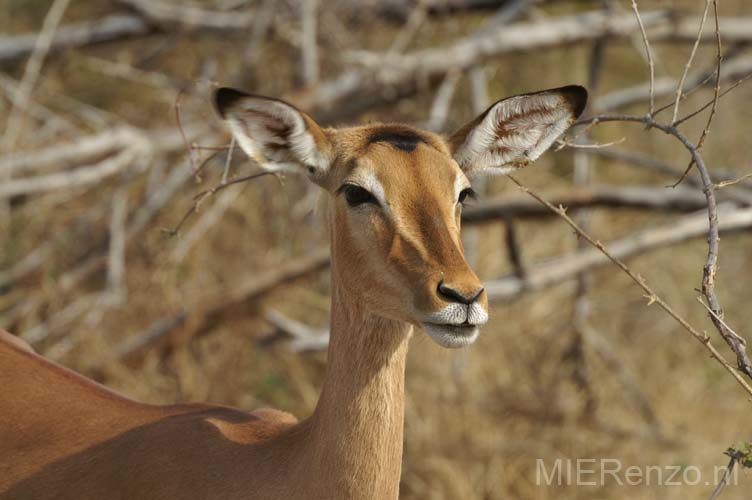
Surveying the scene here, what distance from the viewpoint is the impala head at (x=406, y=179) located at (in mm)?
3246

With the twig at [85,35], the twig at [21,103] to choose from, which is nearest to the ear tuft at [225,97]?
the twig at [21,103]

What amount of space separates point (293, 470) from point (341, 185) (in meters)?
0.97

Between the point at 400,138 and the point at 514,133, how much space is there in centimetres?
56

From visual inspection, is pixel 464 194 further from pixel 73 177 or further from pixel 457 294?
pixel 73 177

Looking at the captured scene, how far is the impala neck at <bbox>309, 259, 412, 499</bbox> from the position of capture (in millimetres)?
3473

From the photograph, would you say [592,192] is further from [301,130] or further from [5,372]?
[5,372]

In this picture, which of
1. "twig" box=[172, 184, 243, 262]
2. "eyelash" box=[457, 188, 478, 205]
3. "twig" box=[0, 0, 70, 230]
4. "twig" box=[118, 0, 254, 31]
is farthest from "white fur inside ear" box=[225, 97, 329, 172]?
"twig" box=[118, 0, 254, 31]

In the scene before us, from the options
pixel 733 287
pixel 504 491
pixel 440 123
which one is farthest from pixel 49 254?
pixel 733 287

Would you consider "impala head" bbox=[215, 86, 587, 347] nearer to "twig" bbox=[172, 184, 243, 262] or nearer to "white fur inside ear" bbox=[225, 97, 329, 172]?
"white fur inside ear" bbox=[225, 97, 329, 172]

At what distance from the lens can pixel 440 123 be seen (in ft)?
25.0

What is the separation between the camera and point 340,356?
363cm

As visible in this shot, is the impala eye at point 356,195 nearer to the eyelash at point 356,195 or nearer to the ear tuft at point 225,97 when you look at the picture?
the eyelash at point 356,195

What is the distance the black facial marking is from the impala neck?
1.79 feet

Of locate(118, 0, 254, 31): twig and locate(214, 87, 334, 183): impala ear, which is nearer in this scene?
locate(214, 87, 334, 183): impala ear
